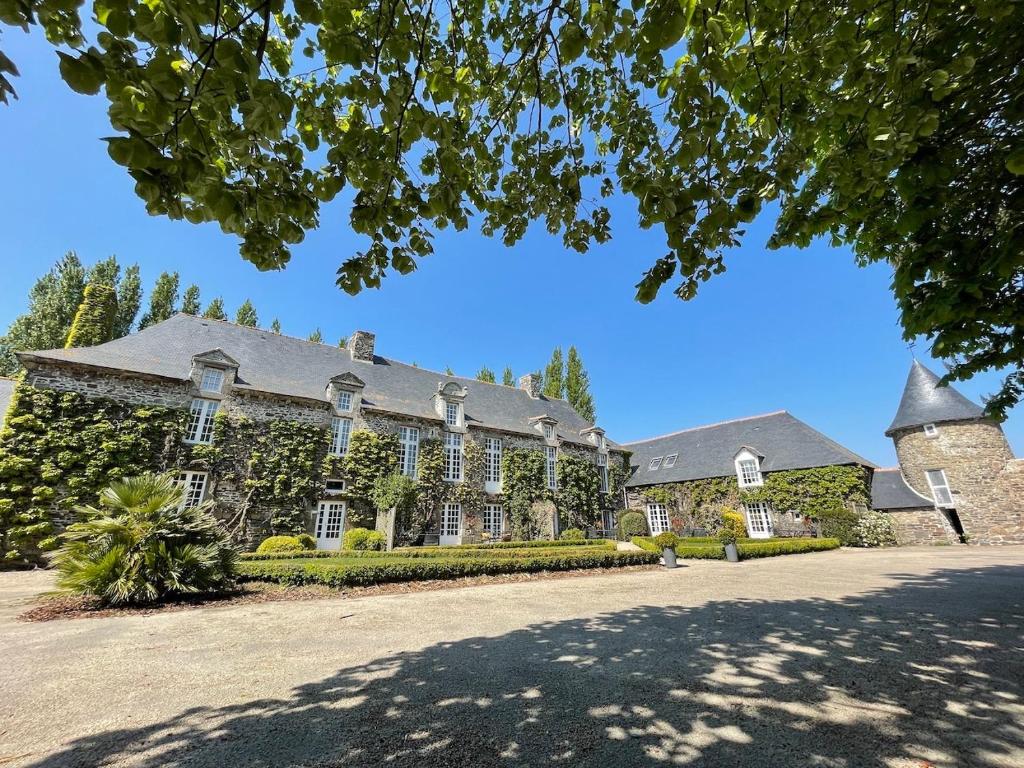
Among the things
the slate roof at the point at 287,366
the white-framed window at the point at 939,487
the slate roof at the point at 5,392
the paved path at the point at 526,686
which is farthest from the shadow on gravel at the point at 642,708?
the white-framed window at the point at 939,487

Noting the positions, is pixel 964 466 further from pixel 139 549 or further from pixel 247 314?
pixel 247 314

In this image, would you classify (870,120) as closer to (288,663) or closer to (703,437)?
(288,663)

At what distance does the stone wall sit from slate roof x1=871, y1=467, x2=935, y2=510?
0.47 meters

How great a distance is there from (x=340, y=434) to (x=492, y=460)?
7711 mm

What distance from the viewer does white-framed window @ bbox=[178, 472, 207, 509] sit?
1442cm

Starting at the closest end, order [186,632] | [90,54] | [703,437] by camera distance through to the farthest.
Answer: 1. [90,54]
2. [186,632]
3. [703,437]

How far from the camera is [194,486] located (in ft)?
48.0

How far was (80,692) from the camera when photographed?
3.61m

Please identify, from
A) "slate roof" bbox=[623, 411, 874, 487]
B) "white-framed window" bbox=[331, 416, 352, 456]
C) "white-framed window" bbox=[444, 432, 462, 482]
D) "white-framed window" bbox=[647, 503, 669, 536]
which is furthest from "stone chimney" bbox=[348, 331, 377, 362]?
"white-framed window" bbox=[647, 503, 669, 536]

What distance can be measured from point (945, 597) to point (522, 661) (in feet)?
26.2

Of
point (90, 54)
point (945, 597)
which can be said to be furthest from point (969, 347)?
point (90, 54)

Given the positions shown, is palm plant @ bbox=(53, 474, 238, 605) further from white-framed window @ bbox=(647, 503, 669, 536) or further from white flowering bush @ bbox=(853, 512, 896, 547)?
white flowering bush @ bbox=(853, 512, 896, 547)

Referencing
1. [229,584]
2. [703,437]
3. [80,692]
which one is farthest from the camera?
[703,437]

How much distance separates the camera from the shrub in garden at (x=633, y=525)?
24109 mm
